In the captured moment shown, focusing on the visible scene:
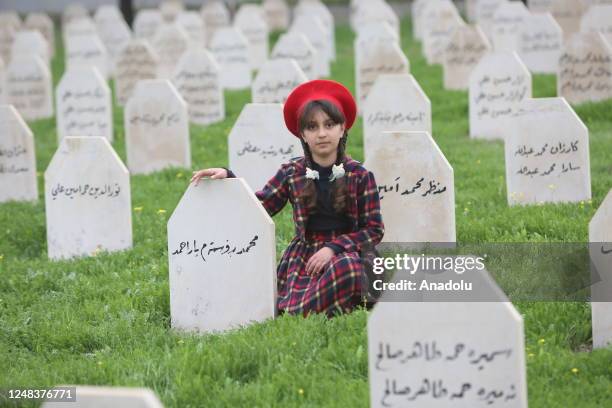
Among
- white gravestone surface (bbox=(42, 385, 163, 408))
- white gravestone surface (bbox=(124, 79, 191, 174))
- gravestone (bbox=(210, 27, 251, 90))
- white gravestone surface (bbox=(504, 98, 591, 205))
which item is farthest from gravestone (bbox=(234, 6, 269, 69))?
white gravestone surface (bbox=(42, 385, 163, 408))

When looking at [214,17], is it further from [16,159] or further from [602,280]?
[602,280]

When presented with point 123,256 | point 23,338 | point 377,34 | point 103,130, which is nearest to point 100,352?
point 23,338

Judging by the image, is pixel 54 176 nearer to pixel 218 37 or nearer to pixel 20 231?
pixel 20 231

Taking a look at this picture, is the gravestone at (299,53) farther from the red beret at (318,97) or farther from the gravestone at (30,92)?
the red beret at (318,97)

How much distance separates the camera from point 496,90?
416 inches

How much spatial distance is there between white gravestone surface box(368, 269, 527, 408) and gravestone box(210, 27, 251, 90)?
11.2 m

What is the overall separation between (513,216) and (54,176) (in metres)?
3.05

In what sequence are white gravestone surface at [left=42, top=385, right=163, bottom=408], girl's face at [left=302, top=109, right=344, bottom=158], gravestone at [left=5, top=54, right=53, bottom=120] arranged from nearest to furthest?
white gravestone surface at [left=42, top=385, right=163, bottom=408]
girl's face at [left=302, top=109, right=344, bottom=158]
gravestone at [left=5, top=54, right=53, bottom=120]

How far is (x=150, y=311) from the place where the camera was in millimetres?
6164

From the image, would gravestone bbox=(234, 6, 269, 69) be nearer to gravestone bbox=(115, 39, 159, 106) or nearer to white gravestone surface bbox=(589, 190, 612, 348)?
gravestone bbox=(115, 39, 159, 106)

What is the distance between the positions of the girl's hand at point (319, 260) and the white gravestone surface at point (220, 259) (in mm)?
195

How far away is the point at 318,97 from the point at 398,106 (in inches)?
141

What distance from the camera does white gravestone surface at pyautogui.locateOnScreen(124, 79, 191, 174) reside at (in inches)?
398

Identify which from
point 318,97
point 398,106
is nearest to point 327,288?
point 318,97
